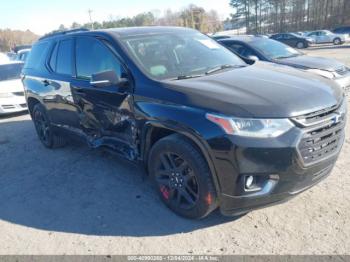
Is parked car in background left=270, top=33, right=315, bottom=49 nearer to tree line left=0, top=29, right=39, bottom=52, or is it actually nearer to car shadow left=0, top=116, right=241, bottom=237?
car shadow left=0, top=116, right=241, bottom=237

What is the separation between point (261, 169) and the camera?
8.80ft

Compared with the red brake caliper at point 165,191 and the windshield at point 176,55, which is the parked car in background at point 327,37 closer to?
the windshield at point 176,55

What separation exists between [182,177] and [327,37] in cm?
3620

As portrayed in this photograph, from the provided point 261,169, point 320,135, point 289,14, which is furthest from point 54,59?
point 289,14

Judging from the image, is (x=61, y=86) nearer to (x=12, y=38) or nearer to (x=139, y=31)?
(x=139, y=31)

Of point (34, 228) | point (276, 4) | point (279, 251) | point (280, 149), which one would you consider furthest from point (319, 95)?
point (276, 4)

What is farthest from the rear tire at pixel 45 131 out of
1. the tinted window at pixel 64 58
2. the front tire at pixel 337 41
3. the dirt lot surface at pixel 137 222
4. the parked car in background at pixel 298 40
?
the front tire at pixel 337 41

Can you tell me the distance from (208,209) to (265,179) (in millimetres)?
624

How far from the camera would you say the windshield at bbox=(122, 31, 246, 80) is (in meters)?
3.57

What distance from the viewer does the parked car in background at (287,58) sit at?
22.5 ft

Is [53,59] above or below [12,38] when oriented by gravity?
above

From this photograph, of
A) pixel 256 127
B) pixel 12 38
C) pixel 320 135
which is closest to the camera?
pixel 256 127

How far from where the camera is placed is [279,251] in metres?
2.74

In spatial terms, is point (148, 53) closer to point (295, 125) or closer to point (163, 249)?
point (295, 125)
